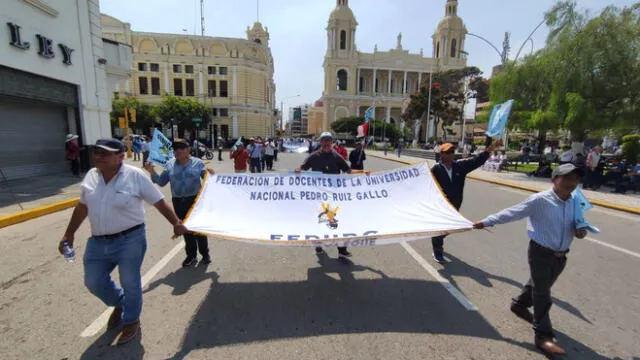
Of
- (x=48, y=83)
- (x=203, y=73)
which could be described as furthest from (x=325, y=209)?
(x=203, y=73)

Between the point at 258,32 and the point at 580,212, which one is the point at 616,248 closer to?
the point at 580,212

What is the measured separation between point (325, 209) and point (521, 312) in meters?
2.37

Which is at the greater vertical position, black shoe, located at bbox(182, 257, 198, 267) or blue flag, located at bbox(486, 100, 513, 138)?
blue flag, located at bbox(486, 100, 513, 138)

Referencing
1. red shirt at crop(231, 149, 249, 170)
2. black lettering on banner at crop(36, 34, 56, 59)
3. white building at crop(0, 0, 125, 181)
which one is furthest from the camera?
black lettering on banner at crop(36, 34, 56, 59)

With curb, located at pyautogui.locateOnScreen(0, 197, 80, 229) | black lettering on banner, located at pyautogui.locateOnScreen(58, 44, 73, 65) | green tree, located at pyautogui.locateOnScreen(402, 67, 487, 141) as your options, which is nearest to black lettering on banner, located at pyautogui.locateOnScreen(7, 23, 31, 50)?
black lettering on banner, located at pyautogui.locateOnScreen(58, 44, 73, 65)

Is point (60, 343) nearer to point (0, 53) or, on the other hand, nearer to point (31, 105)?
point (0, 53)

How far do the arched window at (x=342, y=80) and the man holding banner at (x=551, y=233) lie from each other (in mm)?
94049

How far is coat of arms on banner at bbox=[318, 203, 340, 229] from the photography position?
3.89 meters

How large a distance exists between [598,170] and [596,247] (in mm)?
9555

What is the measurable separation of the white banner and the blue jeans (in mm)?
644

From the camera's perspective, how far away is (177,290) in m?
3.86

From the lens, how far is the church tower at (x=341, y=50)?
85938 millimetres

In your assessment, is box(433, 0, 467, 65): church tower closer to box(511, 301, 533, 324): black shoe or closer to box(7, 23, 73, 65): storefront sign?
box(7, 23, 73, 65): storefront sign

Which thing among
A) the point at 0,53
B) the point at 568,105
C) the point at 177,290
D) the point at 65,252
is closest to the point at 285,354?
the point at 177,290
